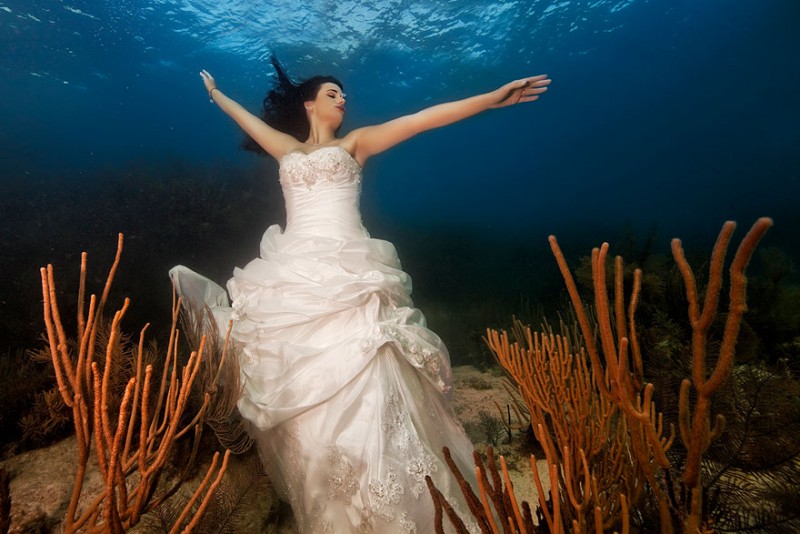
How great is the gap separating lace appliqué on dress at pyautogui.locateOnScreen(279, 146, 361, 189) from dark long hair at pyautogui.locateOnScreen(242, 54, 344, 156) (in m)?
1.32

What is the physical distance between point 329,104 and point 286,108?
1.10m

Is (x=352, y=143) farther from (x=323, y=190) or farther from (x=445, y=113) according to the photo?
(x=445, y=113)

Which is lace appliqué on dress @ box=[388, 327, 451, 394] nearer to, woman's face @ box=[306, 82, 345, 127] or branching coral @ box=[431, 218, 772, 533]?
branching coral @ box=[431, 218, 772, 533]

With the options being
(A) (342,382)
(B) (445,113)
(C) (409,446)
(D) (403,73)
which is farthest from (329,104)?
(D) (403,73)

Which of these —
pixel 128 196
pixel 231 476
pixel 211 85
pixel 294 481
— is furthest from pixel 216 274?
pixel 294 481

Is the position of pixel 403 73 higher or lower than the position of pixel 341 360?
higher

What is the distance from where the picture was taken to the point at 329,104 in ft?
12.8

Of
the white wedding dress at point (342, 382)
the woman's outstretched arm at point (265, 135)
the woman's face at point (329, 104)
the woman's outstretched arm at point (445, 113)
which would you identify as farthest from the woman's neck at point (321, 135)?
the white wedding dress at point (342, 382)

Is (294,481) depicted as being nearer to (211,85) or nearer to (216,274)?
(211,85)

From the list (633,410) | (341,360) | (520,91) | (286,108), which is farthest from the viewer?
(286,108)

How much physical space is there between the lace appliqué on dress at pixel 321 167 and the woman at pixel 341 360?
0.01 meters

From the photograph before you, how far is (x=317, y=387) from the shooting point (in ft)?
7.46

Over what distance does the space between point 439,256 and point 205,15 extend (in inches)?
620

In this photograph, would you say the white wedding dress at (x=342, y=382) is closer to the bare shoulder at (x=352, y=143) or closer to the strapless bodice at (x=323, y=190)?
the strapless bodice at (x=323, y=190)
